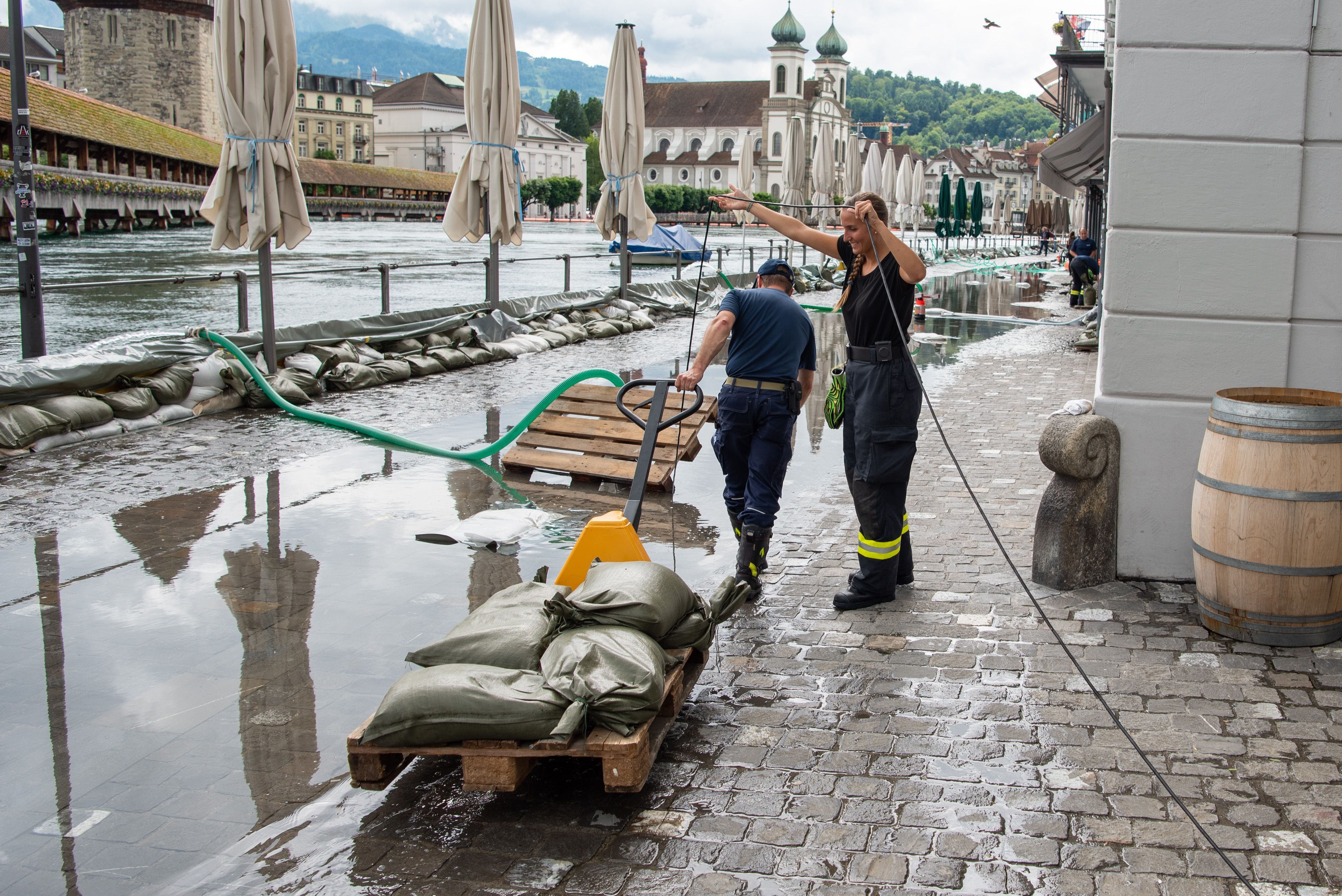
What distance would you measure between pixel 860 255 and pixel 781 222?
20.1 inches

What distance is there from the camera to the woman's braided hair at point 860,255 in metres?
5.36

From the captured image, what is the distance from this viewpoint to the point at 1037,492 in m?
7.66

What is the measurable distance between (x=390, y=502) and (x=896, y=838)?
16.3 ft

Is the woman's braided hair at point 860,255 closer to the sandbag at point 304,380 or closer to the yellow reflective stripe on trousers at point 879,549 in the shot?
the yellow reflective stripe on trousers at point 879,549

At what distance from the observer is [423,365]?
527 inches

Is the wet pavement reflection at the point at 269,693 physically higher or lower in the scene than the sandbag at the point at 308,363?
lower

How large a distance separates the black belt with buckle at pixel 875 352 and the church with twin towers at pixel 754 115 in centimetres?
14325

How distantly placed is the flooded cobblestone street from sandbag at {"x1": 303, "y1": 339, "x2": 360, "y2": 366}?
4.95 m

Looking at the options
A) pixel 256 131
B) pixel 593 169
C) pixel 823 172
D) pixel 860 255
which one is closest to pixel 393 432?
pixel 256 131

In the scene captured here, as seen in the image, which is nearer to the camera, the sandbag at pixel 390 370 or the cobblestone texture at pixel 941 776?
the cobblestone texture at pixel 941 776

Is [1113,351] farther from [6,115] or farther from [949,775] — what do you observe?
[6,115]

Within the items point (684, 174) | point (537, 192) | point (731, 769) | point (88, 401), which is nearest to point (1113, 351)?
point (731, 769)

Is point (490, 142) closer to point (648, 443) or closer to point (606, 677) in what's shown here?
point (648, 443)

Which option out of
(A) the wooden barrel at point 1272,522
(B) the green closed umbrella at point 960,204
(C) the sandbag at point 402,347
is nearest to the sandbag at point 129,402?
(C) the sandbag at point 402,347
